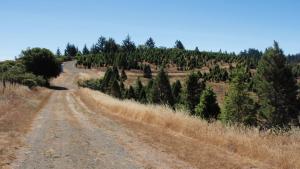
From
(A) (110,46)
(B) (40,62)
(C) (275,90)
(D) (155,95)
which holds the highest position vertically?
(A) (110,46)

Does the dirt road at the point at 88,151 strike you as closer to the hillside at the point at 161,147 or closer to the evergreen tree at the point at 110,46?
the hillside at the point at 161,147

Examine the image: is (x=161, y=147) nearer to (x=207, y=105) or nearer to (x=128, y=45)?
(x=207, y=105)

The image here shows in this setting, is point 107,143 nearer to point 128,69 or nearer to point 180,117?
point 180,117

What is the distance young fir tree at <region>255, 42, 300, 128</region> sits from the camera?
47.5m

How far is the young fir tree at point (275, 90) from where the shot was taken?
47469mm

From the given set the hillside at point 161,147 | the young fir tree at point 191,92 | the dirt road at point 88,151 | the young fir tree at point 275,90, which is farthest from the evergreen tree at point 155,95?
the dirt road at point 88,151

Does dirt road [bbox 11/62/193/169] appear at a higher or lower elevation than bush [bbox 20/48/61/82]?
lower

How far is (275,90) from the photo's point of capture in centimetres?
4969

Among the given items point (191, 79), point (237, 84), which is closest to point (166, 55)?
point (191, 79)

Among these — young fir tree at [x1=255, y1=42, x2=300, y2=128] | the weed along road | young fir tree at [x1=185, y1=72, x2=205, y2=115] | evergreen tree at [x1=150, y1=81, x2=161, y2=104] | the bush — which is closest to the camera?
the weed along road

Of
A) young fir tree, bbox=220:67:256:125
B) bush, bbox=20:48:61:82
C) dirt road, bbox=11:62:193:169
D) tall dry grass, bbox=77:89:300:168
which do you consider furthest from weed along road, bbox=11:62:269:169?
bush, bbox=20:48:61:82

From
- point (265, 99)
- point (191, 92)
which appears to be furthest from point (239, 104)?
point (191, 92)

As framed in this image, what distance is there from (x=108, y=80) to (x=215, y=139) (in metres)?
72.7

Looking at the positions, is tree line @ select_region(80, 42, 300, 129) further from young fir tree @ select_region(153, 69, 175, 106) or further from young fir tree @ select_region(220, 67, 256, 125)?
young fir tree @ select_region(153, 69, 175, 106)
